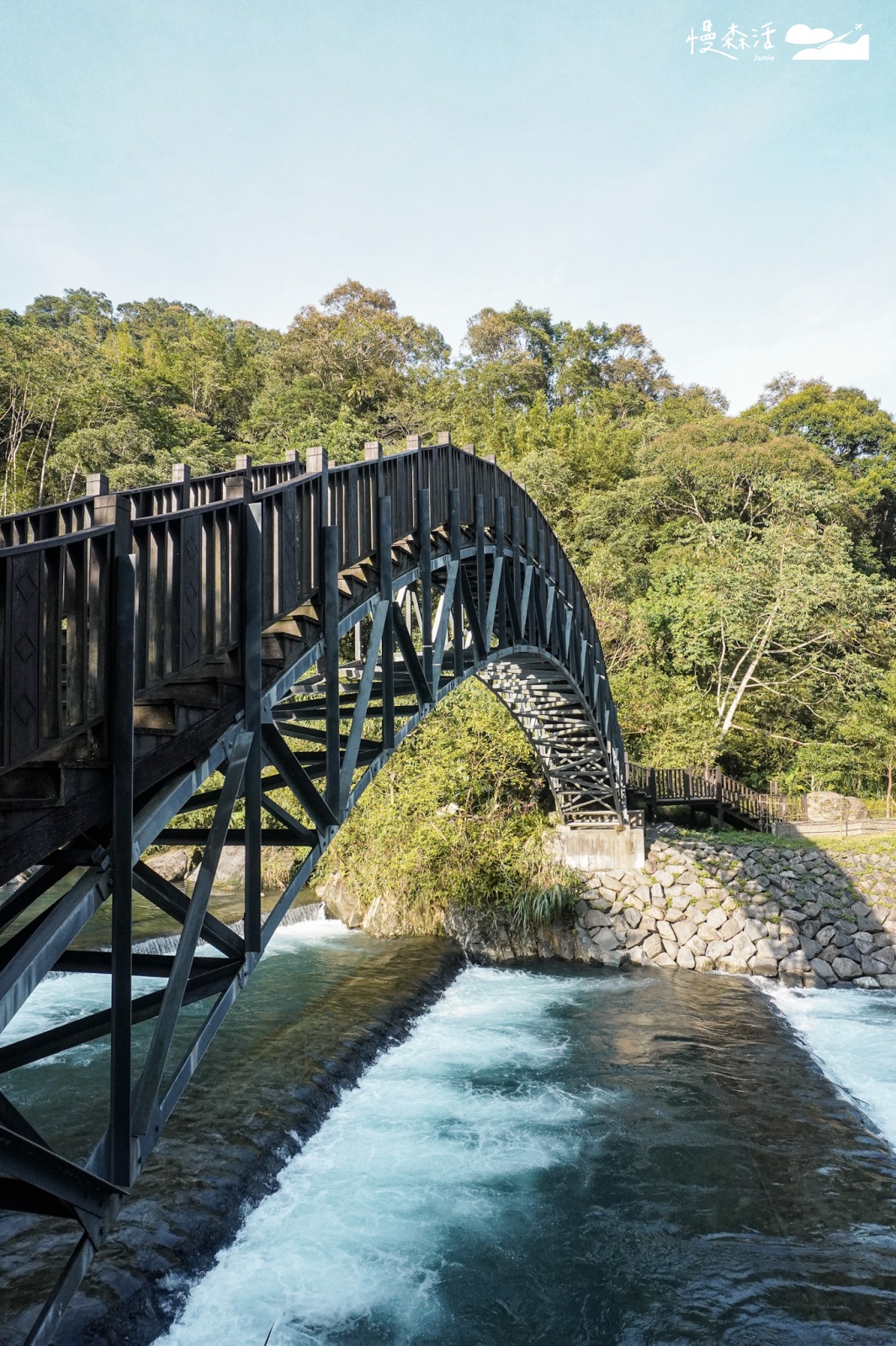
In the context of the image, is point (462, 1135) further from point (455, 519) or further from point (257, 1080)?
point (455, 519)

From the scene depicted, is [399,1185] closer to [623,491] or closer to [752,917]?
[752,917]

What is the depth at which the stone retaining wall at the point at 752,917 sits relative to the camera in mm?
17016

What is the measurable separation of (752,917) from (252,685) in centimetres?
1529

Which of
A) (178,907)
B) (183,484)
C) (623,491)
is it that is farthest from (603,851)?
(623,491)

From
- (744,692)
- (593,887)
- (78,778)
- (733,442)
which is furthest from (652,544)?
(78,778)

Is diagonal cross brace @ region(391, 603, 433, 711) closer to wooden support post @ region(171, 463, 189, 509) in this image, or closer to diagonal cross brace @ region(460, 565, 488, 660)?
diagonal cross brace @ region(460, 565, 488, 660)

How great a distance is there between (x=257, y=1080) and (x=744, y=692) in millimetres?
25718

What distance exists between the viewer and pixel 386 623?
811 cm

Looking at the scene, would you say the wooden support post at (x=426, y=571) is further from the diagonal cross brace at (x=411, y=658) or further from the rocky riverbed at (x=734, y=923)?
the rocky riverbed at (x=734, y=923)

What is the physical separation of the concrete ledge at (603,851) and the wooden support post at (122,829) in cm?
1599

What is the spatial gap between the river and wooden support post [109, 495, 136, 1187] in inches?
138

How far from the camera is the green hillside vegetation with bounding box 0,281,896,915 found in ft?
95.7

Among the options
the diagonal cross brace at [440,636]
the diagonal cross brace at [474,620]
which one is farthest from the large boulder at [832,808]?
the diagonal cross brace at [440,636]

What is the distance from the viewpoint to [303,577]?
269 inches
